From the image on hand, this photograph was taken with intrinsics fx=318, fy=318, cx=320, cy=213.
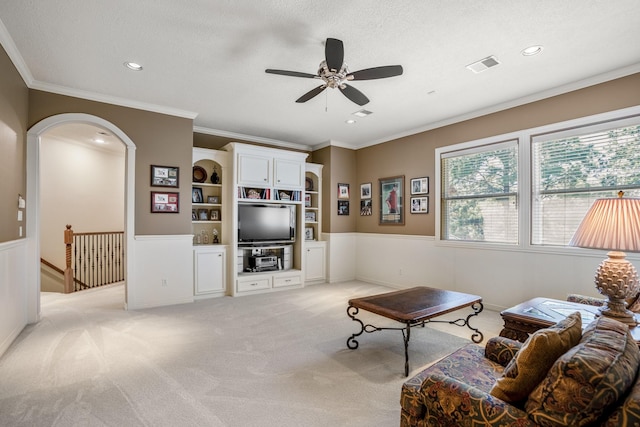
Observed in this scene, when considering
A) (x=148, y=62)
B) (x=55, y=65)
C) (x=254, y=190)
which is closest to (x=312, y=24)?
(x=148, y=62)

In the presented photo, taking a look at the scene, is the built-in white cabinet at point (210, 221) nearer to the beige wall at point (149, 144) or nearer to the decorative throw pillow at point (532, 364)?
the beige wall at point (149, 144)

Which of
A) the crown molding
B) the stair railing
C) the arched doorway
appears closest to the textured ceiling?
the crown molding

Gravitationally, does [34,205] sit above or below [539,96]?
below

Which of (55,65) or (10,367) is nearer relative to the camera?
(10,367)

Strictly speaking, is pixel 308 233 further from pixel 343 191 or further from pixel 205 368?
pixel 205 368

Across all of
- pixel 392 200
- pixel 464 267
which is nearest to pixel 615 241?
pixel 464 267

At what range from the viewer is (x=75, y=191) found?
6750 millimetres

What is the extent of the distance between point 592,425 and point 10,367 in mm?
3843

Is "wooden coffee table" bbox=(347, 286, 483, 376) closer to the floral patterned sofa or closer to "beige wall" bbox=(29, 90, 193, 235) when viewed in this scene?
the floral patterned sofa

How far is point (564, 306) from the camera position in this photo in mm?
2533

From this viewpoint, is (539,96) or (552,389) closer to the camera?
(552,389)

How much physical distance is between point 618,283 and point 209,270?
15.7 feet

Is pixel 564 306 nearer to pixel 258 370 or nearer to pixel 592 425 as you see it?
pixel 592 425

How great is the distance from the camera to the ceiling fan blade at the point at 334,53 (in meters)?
2.35
